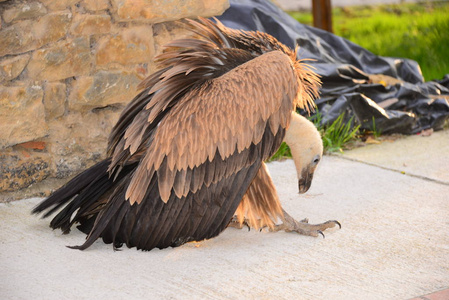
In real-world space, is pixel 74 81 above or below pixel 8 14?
below

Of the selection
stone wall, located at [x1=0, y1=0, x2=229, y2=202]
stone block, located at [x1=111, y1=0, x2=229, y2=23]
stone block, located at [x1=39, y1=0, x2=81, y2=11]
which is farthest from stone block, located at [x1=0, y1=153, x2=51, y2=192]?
stone block, located at [x1=111, y1=0, x2=229, y2=23]

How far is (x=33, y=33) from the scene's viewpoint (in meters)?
4.23

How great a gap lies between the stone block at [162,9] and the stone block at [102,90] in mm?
410

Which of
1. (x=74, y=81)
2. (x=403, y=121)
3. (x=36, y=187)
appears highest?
(x=74, y=81)

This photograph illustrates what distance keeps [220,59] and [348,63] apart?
11.3 ft

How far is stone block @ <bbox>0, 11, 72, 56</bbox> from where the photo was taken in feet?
13.5

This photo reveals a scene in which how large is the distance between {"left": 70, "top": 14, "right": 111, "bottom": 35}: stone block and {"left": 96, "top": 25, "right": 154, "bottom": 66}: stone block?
7 centimetres

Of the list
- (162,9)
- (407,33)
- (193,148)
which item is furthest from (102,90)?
(407,33)

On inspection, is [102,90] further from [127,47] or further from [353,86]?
[353,86]

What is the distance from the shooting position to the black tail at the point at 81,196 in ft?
12.3

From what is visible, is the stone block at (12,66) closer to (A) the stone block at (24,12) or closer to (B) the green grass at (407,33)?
(A) the stone block at (24,12)

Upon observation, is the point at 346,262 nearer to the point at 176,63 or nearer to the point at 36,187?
the point at 176,63

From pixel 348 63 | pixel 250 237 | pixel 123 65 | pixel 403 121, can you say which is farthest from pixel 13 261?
pixel 348 63

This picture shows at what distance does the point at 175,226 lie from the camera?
3.54 m
